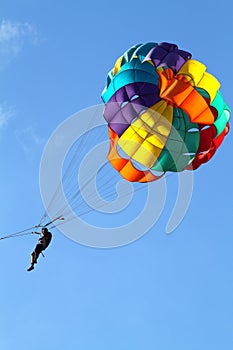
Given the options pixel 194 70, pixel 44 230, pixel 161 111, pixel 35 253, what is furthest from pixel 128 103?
pixel 35 253

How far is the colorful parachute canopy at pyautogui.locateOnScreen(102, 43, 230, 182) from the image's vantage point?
19844 mm

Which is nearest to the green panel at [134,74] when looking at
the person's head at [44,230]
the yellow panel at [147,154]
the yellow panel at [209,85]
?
the yellow panel at [209,85]

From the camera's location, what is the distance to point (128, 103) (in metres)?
20.8

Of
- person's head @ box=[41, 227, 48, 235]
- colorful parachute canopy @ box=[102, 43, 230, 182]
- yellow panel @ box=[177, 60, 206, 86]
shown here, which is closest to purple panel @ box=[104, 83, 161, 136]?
colorful parachute canopy @ box=[102, 43, 230, 182]

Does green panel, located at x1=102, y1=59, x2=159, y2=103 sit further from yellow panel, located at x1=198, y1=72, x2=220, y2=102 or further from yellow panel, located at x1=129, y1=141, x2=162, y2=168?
yellow panel, located at x1=129, y1=141, x2=162, y2=168

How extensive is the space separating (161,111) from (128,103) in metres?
1.03

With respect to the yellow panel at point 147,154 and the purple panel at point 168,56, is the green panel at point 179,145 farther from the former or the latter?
the purple panel at point 168,56

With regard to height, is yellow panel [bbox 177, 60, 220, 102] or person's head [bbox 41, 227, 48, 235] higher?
yellow panel [bbox 177, 60, 220, 102]

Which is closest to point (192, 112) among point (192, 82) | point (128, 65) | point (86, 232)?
point (192, 82)

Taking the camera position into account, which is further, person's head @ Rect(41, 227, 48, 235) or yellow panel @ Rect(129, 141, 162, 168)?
yellow panel @ Rect(129, 141, 162, 168)

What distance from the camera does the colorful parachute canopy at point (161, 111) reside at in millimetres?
19844

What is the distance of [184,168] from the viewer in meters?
21.3

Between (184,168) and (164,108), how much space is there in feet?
6.28

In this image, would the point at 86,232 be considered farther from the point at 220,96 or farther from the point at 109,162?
the point at 220,96
